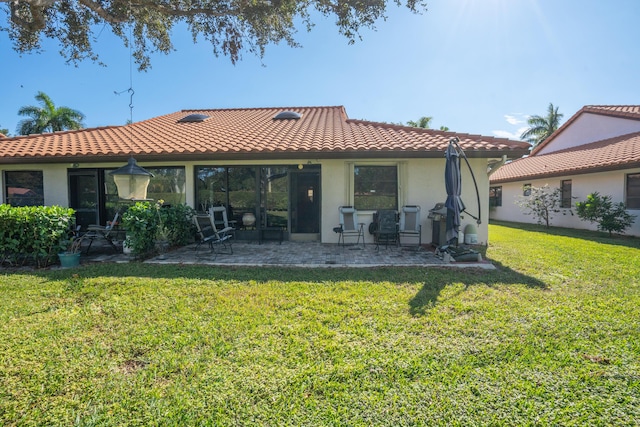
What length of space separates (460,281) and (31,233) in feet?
26.4

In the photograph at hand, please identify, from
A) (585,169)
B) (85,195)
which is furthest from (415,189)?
(85,195)

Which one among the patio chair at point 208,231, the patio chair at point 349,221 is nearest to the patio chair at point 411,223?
the patio chair at point 349,221

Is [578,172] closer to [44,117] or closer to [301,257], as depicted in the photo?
[301,257]

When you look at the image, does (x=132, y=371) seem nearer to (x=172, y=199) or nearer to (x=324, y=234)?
(x=324, y=234)

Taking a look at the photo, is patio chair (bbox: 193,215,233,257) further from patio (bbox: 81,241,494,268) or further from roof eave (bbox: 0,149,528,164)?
roof eave (bbox: 0,149,528,164)

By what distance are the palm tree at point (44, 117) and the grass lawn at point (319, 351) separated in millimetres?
26538

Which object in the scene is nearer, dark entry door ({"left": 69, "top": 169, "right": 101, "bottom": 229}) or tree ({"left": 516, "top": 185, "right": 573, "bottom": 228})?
dark entry door ({"left": 69, "top": 169, "right": 101, "bottom": 229})

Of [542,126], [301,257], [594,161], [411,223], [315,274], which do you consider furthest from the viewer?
[542,126]

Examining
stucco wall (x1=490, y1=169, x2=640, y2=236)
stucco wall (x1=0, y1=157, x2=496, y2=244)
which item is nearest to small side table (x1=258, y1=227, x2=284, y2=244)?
stucco wall (x1=0, y1=157, x2=496, y2=244)

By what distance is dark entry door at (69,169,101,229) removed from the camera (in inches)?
375

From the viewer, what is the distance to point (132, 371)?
2619 mm

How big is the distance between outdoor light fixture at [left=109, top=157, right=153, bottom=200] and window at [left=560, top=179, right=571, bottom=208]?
55.0 feet

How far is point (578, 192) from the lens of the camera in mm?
13305

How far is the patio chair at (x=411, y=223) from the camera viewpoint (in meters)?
7.99
